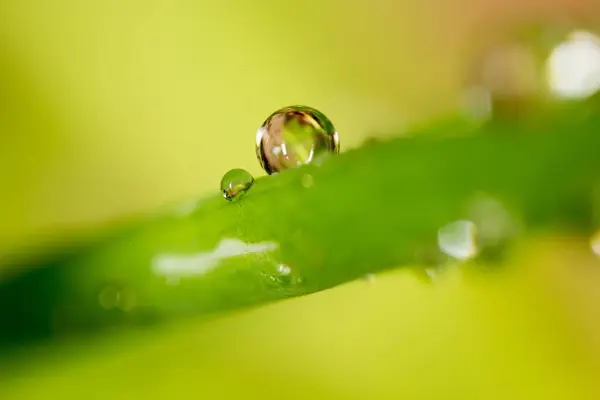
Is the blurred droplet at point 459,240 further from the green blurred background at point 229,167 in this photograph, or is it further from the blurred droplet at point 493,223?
the green blurred background at point 229,167

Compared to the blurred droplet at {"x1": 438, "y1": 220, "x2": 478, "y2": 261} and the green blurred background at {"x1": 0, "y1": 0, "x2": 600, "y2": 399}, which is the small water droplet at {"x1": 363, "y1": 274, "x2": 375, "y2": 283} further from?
the green blurred background at {"x1": 0, "y1": 0, "x2": 600, "y2": 399}

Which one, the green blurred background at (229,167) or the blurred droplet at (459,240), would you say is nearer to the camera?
the blurred droplet at (459,240)

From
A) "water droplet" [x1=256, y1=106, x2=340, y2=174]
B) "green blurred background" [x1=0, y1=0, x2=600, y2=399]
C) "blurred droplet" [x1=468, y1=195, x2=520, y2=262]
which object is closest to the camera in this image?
"blurred droplet" [x1=468, y1=195, x2=520, y2=262]

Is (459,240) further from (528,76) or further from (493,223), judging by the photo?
(528,76)

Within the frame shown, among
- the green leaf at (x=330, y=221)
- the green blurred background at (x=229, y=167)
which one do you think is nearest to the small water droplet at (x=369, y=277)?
the green leaf at (x=330, y=221)

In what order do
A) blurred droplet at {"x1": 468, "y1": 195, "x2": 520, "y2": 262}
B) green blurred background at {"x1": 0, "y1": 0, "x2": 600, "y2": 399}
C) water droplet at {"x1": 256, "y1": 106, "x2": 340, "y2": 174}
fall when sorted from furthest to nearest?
green blurred background at {"x1": 0, "y1": 0, "x2": 600, "y2": 399} < water droplet at {"x1": 256, "y1": 106, "x2": 340, "y2": 174} < blurred droplet at {"x1": 468, "y1": 195, "x2": 520, "y2": 262}

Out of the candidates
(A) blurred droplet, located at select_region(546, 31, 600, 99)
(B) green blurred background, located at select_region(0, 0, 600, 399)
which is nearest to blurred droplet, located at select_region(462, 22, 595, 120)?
(A) blurred droplet, located at select_region(546, 31, 600, 99)

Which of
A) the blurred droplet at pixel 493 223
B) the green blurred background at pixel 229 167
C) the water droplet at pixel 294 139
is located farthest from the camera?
the green blurred background at pixel 229 167
